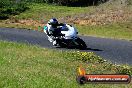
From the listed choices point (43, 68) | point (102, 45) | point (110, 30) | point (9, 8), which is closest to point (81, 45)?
point (102, 45)

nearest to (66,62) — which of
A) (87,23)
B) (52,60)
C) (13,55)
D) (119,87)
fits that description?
(52,60)

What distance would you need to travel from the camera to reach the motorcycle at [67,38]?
2423 cm

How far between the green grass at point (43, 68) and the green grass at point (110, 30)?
1378cm

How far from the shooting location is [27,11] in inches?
2147

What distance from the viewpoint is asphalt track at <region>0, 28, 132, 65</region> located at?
841 inches

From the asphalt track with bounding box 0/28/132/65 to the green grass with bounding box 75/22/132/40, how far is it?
443cm

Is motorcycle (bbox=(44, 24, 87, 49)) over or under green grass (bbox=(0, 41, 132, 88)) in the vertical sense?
under

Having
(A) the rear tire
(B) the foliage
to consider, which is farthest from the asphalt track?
(B) the foliage

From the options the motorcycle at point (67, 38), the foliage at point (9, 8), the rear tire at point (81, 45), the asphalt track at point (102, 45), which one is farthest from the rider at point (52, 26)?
the foliage at point (9, 8)

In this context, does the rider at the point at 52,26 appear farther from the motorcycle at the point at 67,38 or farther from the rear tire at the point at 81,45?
the rear tire at the point at 81,45

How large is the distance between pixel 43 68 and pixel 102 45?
1181cm

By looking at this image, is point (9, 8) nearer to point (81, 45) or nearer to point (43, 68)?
point (81, 45)

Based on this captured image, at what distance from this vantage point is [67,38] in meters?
24.4

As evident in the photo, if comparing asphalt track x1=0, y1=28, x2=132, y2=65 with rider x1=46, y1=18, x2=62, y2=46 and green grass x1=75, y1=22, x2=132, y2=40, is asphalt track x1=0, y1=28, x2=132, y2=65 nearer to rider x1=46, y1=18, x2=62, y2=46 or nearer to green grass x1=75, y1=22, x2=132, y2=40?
rider x1=46, y1=18, x2=62, y2=46
